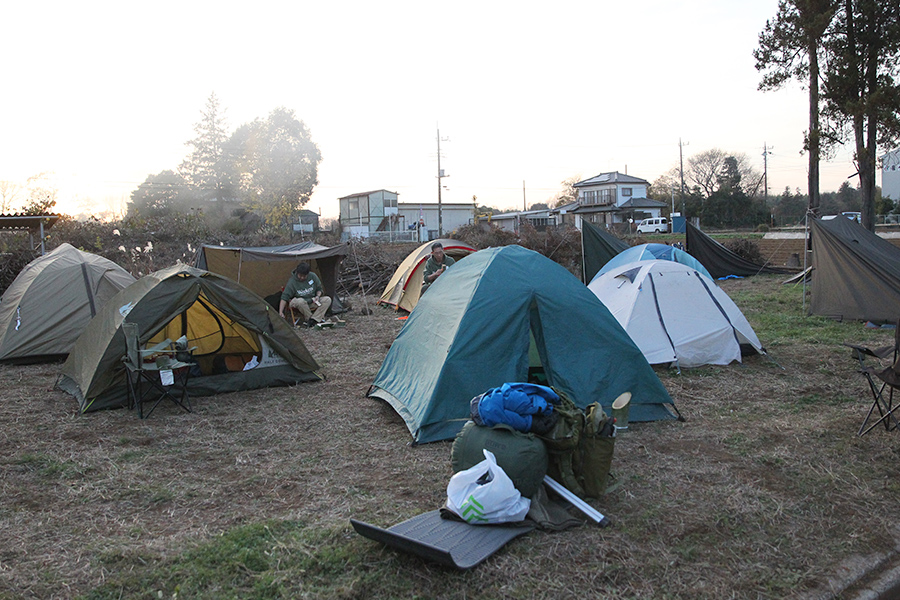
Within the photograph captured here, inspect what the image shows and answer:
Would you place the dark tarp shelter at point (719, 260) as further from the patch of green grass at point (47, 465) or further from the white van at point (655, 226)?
the white van at point (655, 226)

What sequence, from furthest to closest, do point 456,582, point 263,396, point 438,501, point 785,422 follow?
point 263,396, point 785,422, point 438,501, point 456,582

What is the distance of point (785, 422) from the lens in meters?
5.47

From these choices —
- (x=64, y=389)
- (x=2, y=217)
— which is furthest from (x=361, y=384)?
(x=2, y=217)

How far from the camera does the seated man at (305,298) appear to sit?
11.4 metres

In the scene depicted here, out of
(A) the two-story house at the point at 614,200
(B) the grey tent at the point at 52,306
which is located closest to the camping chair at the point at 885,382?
(B) the grey tent at the point at 52,306

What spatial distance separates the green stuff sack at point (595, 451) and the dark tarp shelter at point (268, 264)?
9.07m

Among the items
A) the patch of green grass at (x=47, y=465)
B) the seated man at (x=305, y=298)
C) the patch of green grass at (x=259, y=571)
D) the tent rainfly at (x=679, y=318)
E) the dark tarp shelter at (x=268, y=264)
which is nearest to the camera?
the patch of green grass at (x=259, y=571)

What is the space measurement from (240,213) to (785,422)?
3489 centimetres

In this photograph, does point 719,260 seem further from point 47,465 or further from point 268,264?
point 47,465

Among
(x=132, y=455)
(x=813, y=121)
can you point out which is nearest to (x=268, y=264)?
(x=132, y=455)

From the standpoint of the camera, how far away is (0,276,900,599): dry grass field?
3.06 metres

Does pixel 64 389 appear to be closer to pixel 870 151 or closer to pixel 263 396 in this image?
pixel 263 396

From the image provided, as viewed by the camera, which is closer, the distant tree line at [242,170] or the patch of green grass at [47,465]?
the patch of green grass at [47,465]

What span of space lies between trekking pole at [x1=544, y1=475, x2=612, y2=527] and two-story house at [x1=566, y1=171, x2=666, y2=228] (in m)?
52.1
